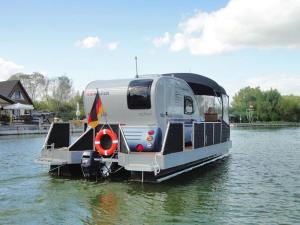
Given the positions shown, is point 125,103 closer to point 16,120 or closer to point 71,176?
point 71,176

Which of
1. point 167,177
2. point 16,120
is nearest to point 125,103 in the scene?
point 167,177

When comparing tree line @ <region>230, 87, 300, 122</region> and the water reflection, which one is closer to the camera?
the water reflection

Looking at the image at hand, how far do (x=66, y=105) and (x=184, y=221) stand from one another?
81720 millimetres

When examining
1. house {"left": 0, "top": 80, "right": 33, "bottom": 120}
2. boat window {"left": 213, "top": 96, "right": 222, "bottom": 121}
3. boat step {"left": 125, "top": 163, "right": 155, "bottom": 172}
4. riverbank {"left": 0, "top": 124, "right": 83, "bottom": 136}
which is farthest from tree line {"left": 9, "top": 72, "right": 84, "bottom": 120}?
boat step {"left": 125, "top": 163, "right": 155, "bottom": 172}

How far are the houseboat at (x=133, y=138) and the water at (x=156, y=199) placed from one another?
545mm

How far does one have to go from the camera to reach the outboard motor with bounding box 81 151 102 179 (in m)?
13.1

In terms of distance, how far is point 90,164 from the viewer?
1307 cm

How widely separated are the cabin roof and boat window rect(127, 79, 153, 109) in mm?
4341

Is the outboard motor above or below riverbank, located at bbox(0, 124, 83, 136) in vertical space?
below

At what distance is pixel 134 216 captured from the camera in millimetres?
9312

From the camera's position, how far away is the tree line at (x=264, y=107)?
12700 cm

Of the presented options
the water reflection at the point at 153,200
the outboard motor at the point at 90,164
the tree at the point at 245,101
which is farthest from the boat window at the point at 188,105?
the tree at the point at 245,101

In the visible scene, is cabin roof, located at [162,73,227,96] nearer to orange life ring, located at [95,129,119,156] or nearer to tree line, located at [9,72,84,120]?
orange life ring, located at [95,129,119,156]

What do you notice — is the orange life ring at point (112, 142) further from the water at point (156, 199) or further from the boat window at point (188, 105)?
the boat window at point (188, 105)
